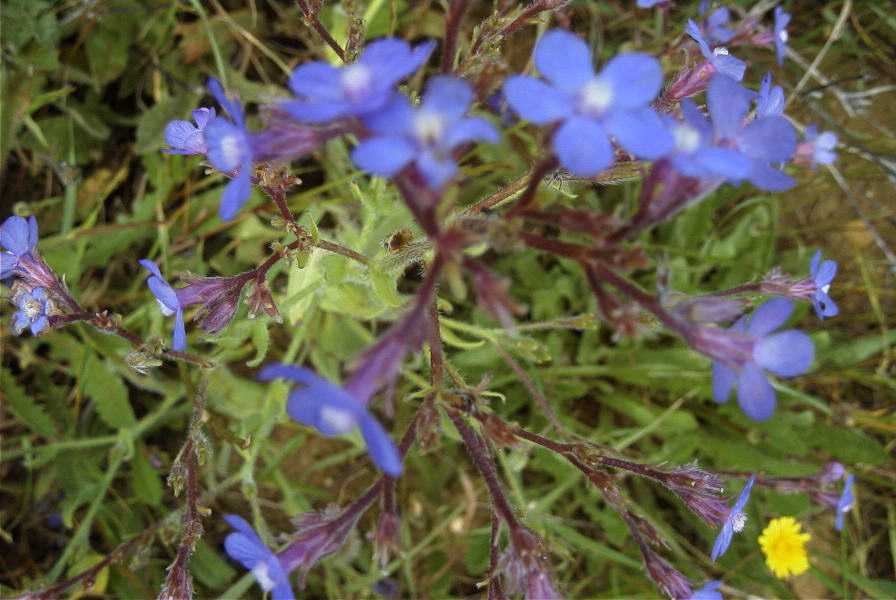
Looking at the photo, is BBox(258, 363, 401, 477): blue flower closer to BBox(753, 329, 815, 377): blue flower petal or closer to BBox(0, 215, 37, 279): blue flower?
BBox(753, 329, 815, 377): blue flower petal

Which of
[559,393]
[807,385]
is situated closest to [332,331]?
[559,393]

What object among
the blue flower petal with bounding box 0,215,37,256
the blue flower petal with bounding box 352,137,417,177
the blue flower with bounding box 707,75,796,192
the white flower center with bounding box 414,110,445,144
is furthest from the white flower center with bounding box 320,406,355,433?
the blue flower petal with bounding box 0,215,37,256

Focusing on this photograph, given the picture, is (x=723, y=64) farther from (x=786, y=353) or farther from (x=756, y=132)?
(x=786, y=353)

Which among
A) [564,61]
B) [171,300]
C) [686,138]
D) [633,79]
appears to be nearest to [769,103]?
[686,138]

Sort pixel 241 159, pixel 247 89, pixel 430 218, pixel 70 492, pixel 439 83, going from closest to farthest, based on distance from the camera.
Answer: pixel 439 83 → pixel 430 218 → pixel 241 159 → pixel 70 492 → pixel 247 89

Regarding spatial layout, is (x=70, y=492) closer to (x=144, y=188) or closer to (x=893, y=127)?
(x=144, y=188)

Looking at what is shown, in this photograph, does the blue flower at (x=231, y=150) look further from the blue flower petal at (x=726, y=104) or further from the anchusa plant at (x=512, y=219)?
the blue flower petal at (x=726, y=104)

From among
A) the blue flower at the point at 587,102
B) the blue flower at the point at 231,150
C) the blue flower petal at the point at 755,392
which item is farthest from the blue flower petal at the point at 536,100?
the blue flower petal at the point at 755,392
